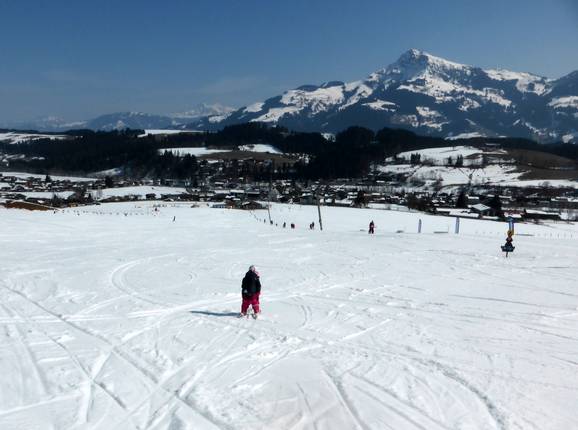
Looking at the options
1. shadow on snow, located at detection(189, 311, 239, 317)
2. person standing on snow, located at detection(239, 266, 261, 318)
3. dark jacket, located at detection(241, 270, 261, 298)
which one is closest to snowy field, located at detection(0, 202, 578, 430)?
shadow on snow, located at detection(189, 311, 239, 317)

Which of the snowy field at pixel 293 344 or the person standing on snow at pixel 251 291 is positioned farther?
the person standing on snow at pixel 251 291

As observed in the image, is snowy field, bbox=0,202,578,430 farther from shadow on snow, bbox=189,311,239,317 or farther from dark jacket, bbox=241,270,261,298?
dark jacket, bbox=241,270,261,298

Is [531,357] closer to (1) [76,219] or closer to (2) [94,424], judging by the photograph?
(2) [94,424]

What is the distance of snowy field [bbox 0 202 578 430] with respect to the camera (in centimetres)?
799

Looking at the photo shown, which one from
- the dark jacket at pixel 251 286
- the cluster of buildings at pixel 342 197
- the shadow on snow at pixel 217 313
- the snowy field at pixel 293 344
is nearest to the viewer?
the snowy field at pixel 293 344

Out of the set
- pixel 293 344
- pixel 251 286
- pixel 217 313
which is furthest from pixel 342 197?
pixel 293 344

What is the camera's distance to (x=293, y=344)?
11.5 metres

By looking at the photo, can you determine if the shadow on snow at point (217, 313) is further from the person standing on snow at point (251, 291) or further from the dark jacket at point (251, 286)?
the dark jacket at point (251, 286)

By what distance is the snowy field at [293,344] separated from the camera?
799 cm

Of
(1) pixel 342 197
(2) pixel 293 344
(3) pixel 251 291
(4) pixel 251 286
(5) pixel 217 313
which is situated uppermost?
(4) pixel 251 286

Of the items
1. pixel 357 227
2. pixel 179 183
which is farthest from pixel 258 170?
pixel 357 227

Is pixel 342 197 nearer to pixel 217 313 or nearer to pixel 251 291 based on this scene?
pixel 217 313

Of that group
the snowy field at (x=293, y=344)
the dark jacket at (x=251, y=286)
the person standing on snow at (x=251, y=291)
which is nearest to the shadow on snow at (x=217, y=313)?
the snowy field at (x=293, y=344)

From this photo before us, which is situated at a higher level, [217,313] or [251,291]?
[251,291]
